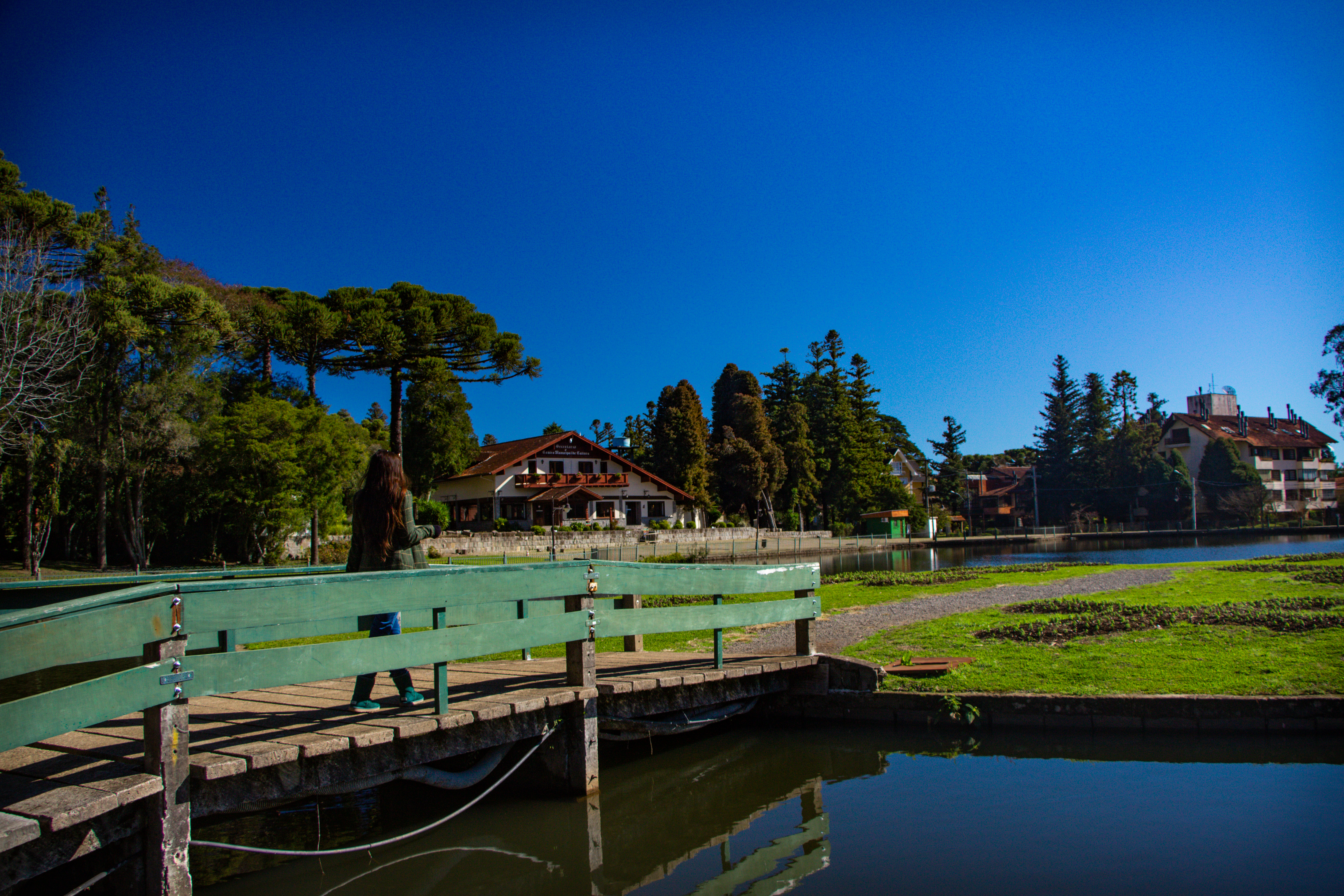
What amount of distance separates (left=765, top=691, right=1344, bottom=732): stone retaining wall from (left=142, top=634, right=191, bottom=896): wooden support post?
6.22 meters

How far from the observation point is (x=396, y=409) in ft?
154

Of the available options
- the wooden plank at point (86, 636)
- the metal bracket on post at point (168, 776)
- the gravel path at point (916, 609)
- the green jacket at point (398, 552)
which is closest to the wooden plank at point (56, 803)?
the metal bracket on post at point (168, 776)

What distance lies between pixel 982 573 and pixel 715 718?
61.1 ft

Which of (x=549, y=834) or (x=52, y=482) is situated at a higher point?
(x=52, y=482)

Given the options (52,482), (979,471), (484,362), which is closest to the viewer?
(52,482)

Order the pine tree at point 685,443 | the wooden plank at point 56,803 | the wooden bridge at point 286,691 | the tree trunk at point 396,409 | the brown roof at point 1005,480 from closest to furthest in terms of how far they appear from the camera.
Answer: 1. the wooden plank at point 56,803
2. the wooden bridge at point 286,691
3. the tree trunk at point 396,409
4. the pine tree at point 685,443
5. the brown roof at point 1005,480

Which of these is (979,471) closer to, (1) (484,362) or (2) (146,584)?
(1) (484,362)

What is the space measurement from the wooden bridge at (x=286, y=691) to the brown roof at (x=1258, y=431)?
9642 cm

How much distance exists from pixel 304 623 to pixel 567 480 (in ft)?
194

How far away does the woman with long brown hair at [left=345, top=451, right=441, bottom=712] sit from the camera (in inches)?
232

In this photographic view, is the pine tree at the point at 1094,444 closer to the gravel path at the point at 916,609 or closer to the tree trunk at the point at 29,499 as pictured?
the gravel path at the point at 916,609

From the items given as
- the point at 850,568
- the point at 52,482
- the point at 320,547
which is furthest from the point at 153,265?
the point at 850,568

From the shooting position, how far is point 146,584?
3828mm

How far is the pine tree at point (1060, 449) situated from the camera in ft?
303
